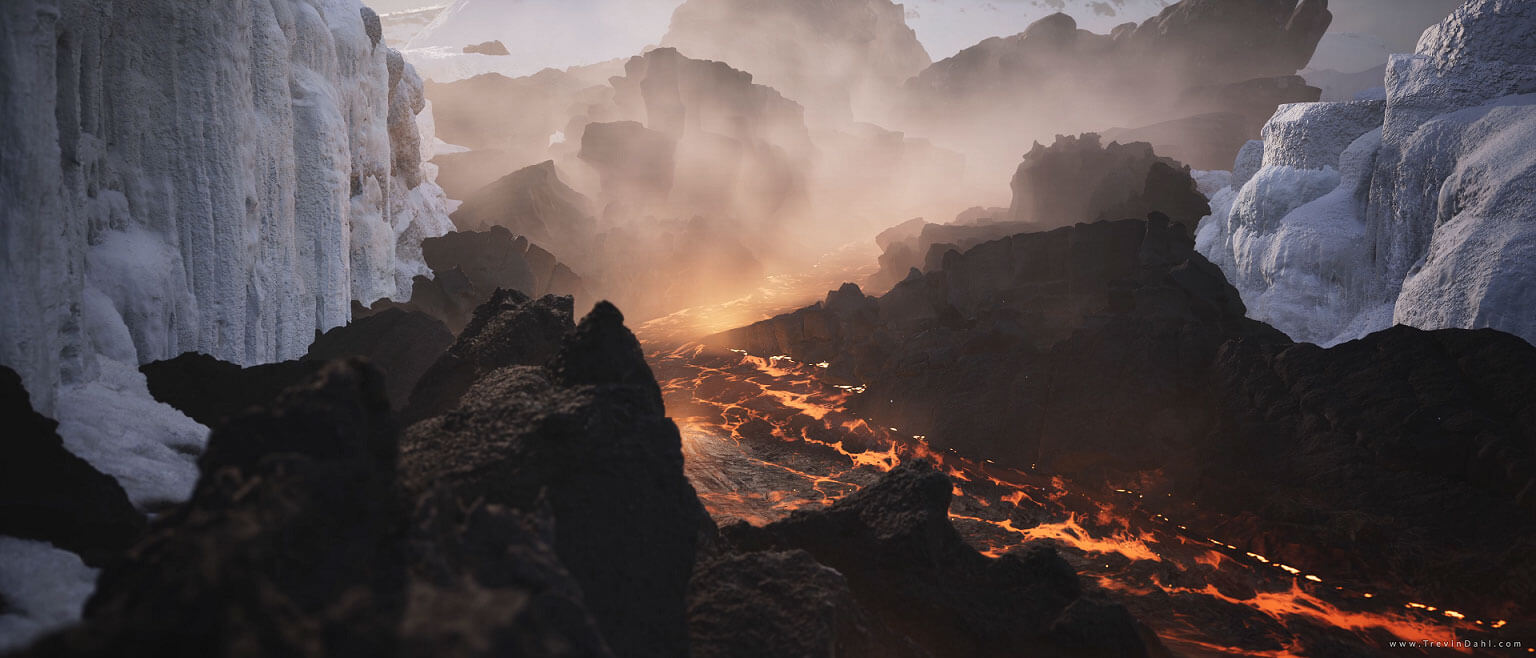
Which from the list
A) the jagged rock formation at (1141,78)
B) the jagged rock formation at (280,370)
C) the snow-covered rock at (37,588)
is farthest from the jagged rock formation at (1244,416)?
the jagged rock formation at (1141,78)

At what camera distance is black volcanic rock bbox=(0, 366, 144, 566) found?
5.82 metres

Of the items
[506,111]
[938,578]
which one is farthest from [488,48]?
[938,578]

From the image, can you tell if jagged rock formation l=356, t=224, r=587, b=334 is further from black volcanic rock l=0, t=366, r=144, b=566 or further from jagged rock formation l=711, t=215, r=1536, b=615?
black volcanic rock l=0, t=366, r=144, b=566

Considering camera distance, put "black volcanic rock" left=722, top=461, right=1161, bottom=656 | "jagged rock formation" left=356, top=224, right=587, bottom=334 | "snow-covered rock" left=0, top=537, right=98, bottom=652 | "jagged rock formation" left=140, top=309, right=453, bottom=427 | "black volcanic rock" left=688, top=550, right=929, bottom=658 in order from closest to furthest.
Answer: "snow-covered rock" left=0, top=537, right=98, bottom=652, "black volcanic rock" left=688, top=550, right=929, bottom=658, "black volcanic rock" left=722, top=461, right=1161, bottom=656, "jagged rock formation" left=140, top=309, right=453, bottom=427, "jagged rock formation" left=356, top=224, right=587, bottom=334

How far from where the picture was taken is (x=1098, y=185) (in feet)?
139

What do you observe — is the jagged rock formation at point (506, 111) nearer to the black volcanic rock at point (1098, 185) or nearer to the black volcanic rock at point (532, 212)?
the black volcanic rock at point (532, 212)

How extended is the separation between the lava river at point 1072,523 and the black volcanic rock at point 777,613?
6.77m

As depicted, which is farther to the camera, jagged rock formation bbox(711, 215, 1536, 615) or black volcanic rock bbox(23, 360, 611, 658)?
jagged rock formation bbox(711, 215, 1536, 615)

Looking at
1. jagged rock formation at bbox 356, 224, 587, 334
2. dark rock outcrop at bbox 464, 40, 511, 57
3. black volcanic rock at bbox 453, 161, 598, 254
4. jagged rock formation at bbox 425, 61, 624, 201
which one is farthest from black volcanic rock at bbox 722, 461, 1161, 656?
dark rock outcrop at bbox 464, 40, 511, 57

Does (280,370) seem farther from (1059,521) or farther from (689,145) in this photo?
(689,145)

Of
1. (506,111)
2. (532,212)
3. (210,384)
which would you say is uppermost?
(506,111)

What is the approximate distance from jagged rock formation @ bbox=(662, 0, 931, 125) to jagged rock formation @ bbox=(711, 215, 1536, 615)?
6828 cm

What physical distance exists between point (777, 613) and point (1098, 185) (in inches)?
1651

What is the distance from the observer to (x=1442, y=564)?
42.6 feet
